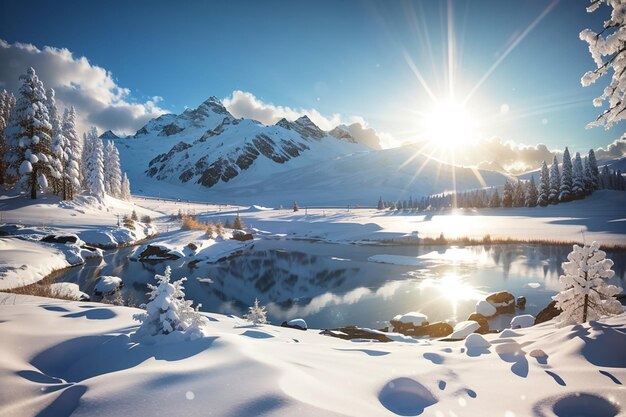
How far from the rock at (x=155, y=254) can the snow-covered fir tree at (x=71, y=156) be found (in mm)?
18730

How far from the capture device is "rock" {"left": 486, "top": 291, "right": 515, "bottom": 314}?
58.1 feet

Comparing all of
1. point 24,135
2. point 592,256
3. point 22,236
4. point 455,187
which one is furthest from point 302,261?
point 455,187

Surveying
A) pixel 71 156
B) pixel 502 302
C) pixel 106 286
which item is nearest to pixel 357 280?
pixel 502 302

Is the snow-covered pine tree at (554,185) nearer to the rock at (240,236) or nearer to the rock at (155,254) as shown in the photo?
the rock at (240,236)

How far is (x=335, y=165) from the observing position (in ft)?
653

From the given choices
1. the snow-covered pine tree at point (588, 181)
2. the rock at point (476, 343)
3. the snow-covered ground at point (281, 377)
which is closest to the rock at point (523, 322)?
the rock at point (476, 343)

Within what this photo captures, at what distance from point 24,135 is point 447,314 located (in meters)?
44.2

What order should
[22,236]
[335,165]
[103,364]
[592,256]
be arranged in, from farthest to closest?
[335,165] < [22,236] < [592,256] < [103,364]

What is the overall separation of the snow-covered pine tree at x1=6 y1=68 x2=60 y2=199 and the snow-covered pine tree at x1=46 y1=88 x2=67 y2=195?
3.04 ft

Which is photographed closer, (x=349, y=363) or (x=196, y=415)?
(x=196, y=415)

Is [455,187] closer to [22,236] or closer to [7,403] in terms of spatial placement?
[22,236]

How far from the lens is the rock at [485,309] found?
17109 millimetres

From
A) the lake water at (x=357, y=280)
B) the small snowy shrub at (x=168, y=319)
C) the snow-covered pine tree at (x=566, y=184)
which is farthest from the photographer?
the snow-covered pine tree at (x=566, y=184)

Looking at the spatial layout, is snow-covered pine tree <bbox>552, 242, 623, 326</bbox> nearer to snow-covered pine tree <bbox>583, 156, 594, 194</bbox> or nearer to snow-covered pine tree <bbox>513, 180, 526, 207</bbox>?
snow-covered pine tree <bbox>513, 180, 526, 207</bbox>
